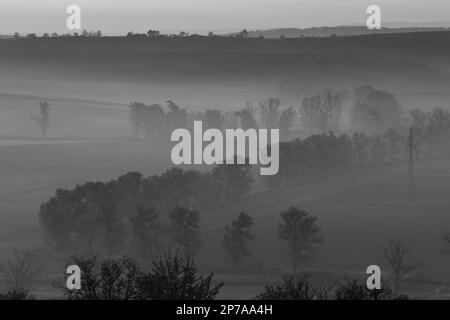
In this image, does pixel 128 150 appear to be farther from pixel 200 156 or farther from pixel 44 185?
pixel 44 185

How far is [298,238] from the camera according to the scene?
78.2 m

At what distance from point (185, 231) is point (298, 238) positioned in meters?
9.52

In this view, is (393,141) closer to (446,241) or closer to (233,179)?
(233,179)

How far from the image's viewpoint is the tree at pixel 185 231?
264ft

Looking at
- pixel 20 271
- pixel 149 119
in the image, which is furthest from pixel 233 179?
pixel 149 119

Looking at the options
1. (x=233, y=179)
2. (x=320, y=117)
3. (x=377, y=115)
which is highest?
(x=320, y=117)

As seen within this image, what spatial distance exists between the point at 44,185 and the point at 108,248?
4905 centimetres

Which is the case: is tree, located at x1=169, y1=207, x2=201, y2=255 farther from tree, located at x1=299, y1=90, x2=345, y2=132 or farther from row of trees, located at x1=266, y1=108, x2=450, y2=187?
tree, located at x1=299, y1=90, x2=345, y2=132

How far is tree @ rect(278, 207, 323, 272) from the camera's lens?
77375 mm

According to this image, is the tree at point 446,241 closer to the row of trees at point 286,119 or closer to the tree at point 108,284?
the tree at point 108,284

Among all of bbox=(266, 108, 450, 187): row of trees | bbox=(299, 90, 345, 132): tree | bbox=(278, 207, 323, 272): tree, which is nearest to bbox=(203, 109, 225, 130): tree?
bbox=(299, 90, 345, 132): tree

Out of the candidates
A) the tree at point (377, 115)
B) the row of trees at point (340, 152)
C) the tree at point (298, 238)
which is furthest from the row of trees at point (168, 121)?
the tree at point (298, 238)
